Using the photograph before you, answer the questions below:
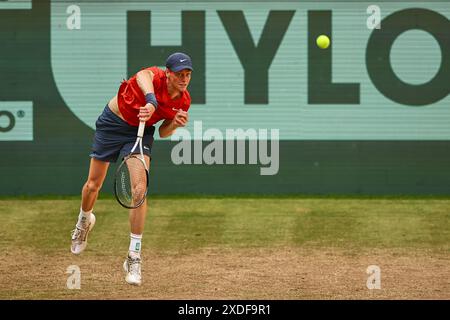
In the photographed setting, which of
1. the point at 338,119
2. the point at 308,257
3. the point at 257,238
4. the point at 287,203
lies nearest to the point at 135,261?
the point at 308,257

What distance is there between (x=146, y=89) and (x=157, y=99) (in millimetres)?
330

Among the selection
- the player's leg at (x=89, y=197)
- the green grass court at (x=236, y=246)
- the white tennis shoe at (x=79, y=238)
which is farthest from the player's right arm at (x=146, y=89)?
the white tennis shoe at (x=79, y=238)

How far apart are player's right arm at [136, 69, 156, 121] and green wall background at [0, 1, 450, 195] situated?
600 cm

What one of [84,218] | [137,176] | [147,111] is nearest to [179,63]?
[147,111]

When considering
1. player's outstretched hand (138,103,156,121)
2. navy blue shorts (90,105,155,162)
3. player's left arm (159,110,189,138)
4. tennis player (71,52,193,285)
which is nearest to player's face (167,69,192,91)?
tennis player (71,52,193,285)

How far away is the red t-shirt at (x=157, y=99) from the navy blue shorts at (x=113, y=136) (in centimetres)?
10

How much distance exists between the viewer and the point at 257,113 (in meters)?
13.9

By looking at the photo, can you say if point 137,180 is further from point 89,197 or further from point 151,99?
point 89,197

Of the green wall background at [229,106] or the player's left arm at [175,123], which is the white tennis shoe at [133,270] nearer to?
the player's left arm at [175,123]

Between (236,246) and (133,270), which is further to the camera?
(236,246)

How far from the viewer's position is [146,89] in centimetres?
764

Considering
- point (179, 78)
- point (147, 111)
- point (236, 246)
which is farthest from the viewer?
point (236, 246)

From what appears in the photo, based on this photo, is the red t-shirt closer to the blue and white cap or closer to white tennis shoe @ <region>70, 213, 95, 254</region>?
the blue and white cap

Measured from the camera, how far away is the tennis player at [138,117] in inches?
304
